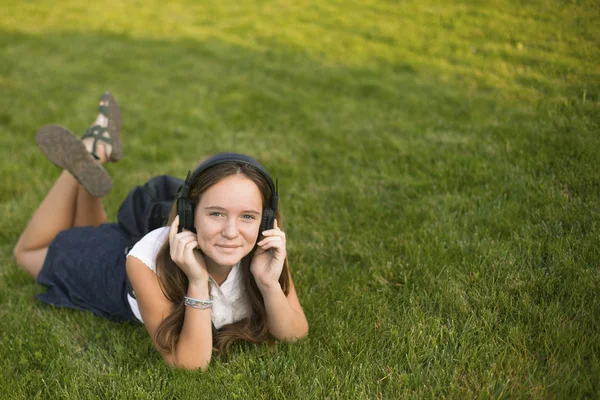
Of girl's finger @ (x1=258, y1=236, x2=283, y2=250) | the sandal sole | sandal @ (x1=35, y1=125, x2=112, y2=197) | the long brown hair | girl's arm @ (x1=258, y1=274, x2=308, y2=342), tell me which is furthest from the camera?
the sandal sole

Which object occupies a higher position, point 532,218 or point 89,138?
point 89,138

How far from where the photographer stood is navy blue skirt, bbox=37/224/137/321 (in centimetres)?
403

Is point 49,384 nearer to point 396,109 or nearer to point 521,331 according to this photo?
point 521,331

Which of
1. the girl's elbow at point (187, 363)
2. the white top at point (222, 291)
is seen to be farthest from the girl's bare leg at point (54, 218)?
the girl's elbow at point (187, 363)

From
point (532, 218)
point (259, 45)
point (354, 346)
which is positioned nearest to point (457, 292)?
point (354, 346)

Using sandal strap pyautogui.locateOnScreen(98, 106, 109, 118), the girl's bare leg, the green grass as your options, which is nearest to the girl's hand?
the green grass

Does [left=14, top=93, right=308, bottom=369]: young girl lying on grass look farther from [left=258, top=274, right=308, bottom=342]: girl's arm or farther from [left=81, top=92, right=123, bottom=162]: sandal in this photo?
[left=81, top=92, right=123, bottom=162]: sandal

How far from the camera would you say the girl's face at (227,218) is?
10.0ft

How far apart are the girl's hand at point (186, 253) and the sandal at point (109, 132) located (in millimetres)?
2145

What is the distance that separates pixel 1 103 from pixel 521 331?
7868 millimetres

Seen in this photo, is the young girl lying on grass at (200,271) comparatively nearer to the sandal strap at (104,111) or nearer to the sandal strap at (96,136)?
the sandal strap at (96,136)

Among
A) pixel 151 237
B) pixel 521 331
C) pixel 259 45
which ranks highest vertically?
pixel 259 45

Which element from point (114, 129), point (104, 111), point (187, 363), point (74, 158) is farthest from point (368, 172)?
point (187, 363)

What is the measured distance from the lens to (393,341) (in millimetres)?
3332
